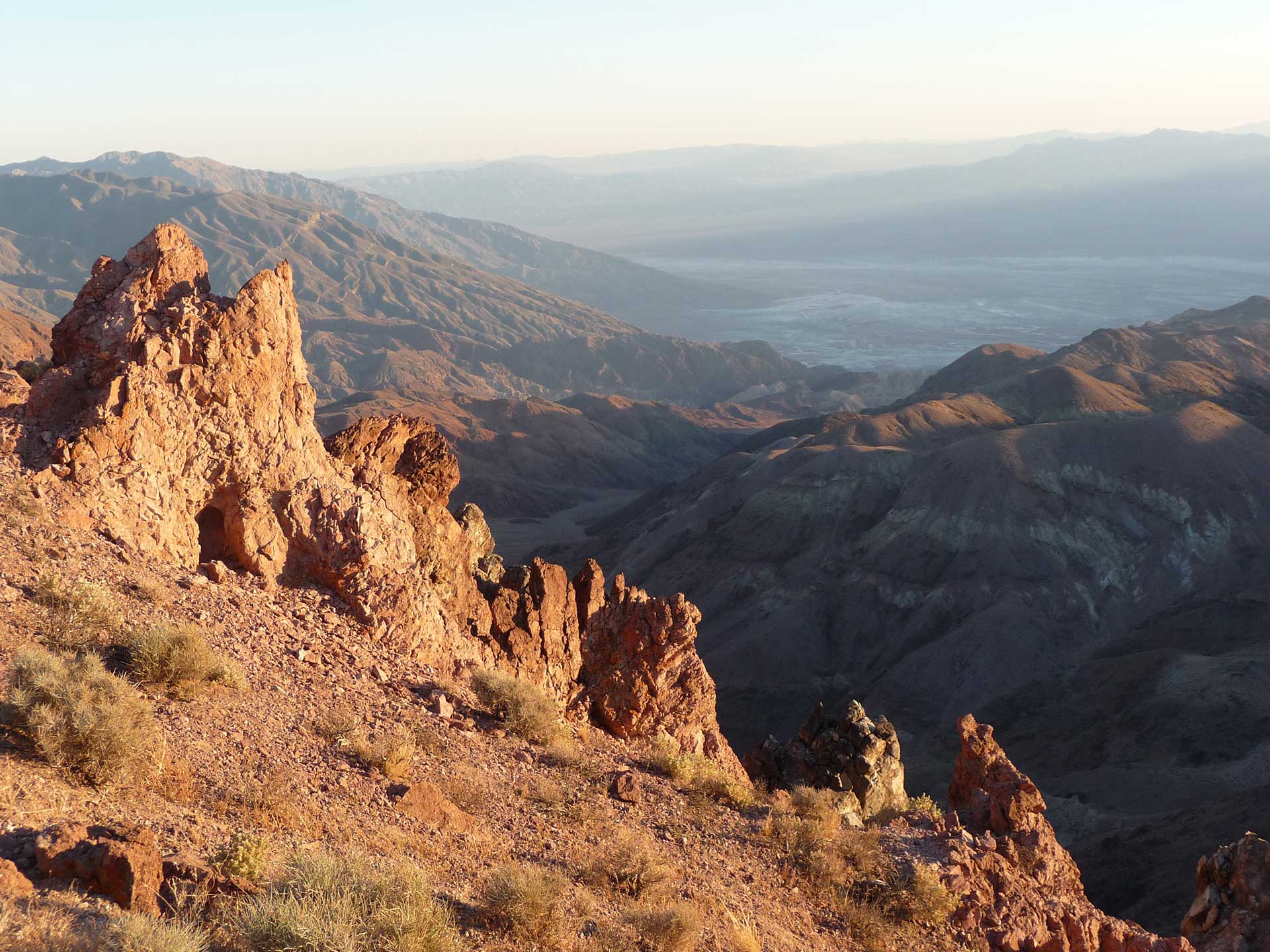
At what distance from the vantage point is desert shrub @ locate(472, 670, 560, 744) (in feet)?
35.3

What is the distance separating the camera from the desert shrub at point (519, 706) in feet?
35.3

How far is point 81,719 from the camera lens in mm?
6832

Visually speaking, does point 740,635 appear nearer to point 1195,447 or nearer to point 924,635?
point 924,635

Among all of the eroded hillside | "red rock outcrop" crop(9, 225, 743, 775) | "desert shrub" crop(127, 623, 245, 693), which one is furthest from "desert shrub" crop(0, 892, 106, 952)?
"red rock outcrop" crop(9, 225, 743, 775)

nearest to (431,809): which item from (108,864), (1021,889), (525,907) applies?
(525,907)

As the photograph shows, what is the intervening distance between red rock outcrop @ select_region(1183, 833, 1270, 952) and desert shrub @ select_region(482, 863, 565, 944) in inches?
347

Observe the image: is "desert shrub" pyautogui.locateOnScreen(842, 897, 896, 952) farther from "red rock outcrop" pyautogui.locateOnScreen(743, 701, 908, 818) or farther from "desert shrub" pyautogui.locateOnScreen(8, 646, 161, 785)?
"red rock outcrop" pyautogui.locateOnScreen(743, 701, 908, 818)

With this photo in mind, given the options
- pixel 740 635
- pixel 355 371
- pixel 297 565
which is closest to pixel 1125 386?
pixel 740 635

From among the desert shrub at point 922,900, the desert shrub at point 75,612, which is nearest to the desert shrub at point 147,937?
the desert shrub at point 75,612

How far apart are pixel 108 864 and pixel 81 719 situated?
60.0 inches

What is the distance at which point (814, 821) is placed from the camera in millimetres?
10539

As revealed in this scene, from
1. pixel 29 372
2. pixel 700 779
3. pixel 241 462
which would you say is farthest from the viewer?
A: pixel 29 372

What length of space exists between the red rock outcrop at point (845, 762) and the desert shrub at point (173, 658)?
1006 centimetres

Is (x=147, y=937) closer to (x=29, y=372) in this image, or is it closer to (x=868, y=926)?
(x=868, y=926)
